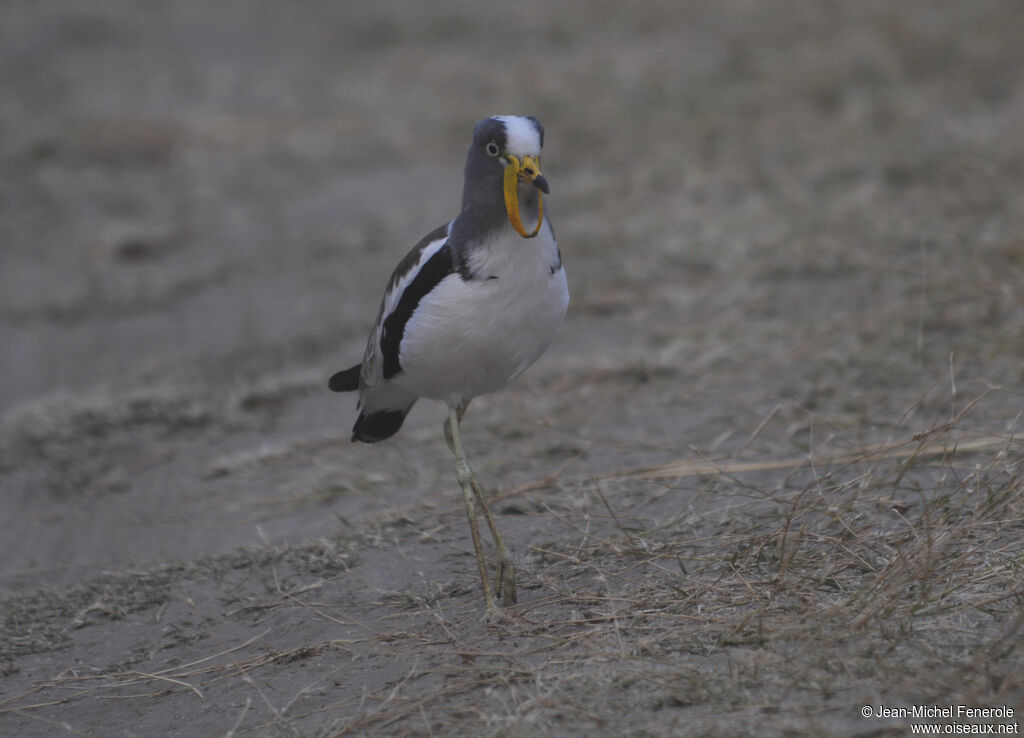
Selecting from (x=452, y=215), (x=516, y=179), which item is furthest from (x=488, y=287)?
(x=452, y=215)

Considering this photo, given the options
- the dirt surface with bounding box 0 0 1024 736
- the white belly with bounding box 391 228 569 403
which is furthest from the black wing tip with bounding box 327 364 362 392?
the white belly with bounding box 391 228 569 403

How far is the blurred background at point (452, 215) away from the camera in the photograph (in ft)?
16.8

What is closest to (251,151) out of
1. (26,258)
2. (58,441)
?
(26,258)

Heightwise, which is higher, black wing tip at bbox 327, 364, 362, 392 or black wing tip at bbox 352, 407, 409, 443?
black wing tip at bbox 327, 364, 362, 392

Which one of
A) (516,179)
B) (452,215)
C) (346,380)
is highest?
(516,179)

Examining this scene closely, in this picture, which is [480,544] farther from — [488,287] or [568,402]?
[568,402]

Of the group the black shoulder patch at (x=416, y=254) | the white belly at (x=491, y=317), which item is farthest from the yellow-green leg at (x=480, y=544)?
the black shoulder patch at (x=416, y=254)

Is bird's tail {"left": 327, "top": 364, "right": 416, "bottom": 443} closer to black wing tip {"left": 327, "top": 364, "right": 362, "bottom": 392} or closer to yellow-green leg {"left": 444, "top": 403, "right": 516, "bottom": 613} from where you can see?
black wing tip {"left": 327, "top": 364, "right": 362, "bottom": 392}

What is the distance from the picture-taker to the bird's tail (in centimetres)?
432

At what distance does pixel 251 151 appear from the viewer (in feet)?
34.8

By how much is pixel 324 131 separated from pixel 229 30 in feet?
14.6

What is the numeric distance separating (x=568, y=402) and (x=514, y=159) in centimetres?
230

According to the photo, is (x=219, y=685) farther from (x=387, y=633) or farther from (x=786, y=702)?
(x=786, y=702)

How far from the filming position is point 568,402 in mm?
5574
